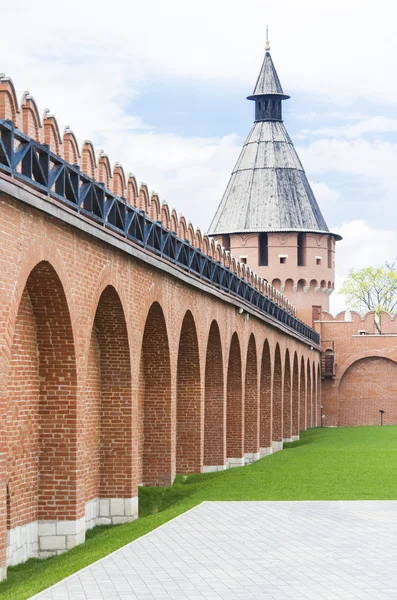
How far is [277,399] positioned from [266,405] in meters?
3.24

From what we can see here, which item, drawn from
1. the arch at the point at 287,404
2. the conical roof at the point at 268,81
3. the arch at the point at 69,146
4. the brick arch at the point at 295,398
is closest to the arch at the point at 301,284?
the conical roof at the point at 268,81

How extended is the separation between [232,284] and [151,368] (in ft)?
23.8

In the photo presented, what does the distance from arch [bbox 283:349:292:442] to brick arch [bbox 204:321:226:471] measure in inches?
564

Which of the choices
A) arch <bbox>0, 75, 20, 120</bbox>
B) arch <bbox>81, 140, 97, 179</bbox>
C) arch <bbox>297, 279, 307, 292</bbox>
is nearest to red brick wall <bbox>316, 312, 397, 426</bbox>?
arch <bbox>297, 279, 307, 292</bbox>

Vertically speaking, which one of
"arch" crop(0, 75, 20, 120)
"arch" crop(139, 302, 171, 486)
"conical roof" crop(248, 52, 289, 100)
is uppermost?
"conical roof" crop(248, 52, 289, 100)

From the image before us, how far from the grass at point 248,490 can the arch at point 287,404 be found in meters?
11.4

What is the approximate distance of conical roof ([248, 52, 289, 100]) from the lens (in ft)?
181

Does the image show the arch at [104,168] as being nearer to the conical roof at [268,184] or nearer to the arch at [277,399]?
the arch at [277,399]

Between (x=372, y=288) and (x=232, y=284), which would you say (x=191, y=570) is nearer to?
(x=232, y=284)

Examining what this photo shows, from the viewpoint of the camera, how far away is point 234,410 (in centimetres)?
2548

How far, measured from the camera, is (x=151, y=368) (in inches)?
701

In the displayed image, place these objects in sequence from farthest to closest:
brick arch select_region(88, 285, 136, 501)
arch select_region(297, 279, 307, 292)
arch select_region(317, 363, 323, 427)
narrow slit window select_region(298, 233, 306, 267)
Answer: arch select_region(297, 279, 307, 292) → narrow slit window select_region(298, 233, 306, 267) → arch select_region(317, 363, 323, 427) → brick arch select_region(88, 285, 136, 501)

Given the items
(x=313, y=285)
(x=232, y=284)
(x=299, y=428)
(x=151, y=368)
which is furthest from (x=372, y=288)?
Answer: (x=151, y=368)

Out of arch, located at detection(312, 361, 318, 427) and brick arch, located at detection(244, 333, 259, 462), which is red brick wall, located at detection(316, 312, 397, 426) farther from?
brick arch, located at detection(244, 333, 259, 462)
